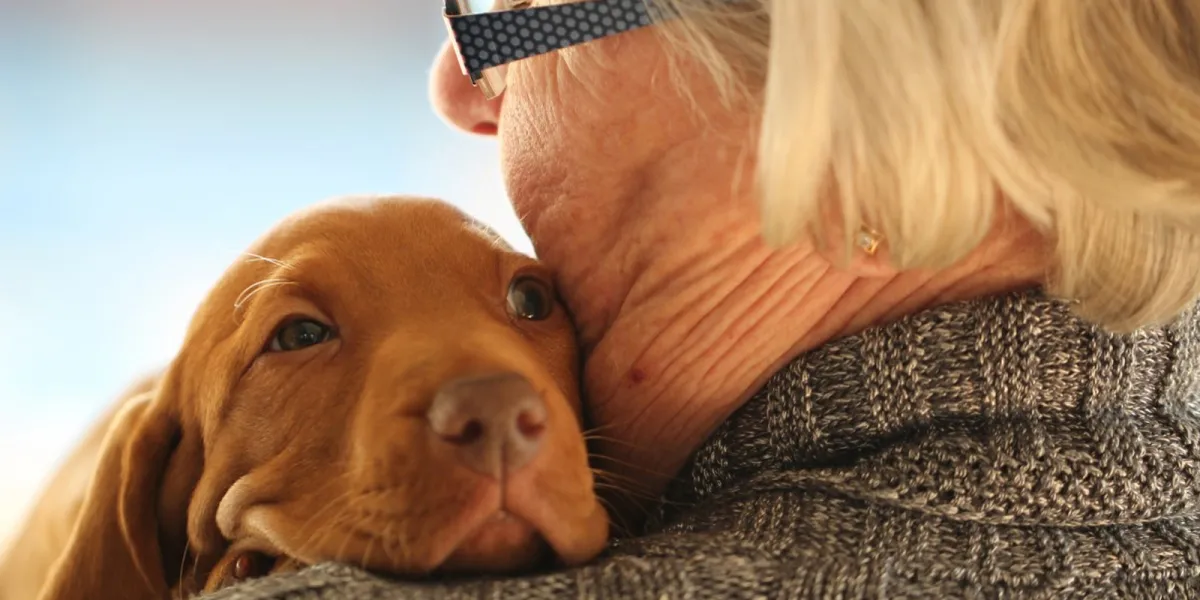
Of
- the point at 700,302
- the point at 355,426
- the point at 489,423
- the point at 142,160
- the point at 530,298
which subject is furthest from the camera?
the point at 142,160

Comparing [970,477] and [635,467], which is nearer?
[970,477]

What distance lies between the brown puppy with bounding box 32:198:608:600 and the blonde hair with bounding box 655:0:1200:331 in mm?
316

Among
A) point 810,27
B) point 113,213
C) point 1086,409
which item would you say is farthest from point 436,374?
point 113,213

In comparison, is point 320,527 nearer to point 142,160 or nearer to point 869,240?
point 869,240

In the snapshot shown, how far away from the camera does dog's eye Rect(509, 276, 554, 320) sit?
1.28 m

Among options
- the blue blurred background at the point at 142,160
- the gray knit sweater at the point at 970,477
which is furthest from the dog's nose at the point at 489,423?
the blue blurred background at the point at 142,160

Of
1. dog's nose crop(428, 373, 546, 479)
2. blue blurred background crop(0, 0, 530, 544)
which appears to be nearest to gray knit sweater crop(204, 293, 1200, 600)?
dog's nose crop(428, 373, 546, 479)

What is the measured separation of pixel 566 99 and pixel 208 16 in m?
1.47

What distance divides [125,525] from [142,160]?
1.35 m

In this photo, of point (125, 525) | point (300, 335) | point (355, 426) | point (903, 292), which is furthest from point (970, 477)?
point (125, 525)

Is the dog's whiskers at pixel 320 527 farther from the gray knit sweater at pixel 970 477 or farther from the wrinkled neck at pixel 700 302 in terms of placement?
the wrinkled neck at pixel 700 302

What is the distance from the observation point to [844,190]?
1.01m

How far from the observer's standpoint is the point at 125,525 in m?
1.24

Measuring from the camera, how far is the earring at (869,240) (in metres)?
1.06
